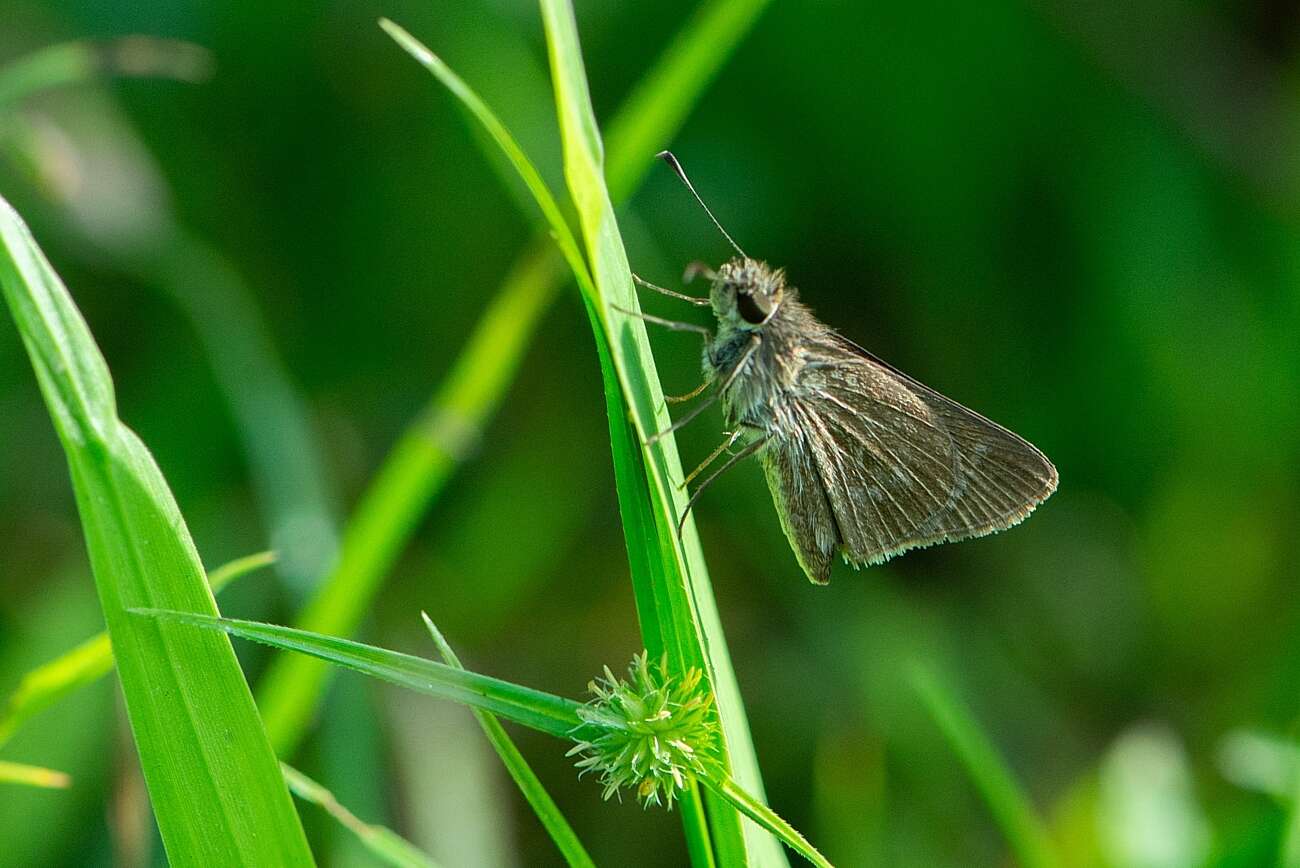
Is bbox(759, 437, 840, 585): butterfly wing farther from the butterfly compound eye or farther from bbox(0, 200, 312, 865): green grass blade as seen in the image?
bbox(0, 200, 312, 865): green grass blade

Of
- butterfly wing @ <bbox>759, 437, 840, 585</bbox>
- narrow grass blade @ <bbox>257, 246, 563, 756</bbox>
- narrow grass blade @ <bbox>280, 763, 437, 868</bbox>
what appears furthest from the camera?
butterfly wing @ <bbox>759, 437, 840, 585</bbox>

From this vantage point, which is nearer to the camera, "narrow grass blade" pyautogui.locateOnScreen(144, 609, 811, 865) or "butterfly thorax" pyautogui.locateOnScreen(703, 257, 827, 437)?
"narrow grass blade" pyautogui.locateOnScreen(144, 609, 811, 865)

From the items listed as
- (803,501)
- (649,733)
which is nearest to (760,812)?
(649,733)

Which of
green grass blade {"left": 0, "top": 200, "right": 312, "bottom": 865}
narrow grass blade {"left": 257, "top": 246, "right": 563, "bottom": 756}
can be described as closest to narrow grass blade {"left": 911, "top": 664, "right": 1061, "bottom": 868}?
narrow grass blade {"left": 257, "top": 246, "right": 563, "bottom": 756}

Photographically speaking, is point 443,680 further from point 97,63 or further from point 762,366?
point 97,63

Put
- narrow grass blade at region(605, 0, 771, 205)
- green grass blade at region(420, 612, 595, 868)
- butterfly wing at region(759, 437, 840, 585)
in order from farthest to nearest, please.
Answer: narrow grass blade at region(605, 0, 771, 205)
butterfly wing at region(759, 437, 840, 585)
green grass blade at region(420, 612, 595, 868)

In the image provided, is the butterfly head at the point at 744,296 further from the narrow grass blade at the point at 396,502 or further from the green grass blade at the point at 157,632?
the green grass blade at the point at 157,632

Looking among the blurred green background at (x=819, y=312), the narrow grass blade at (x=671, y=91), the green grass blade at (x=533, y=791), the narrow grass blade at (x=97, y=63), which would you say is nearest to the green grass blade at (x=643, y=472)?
the green grass blade at (x=533, y=791)
